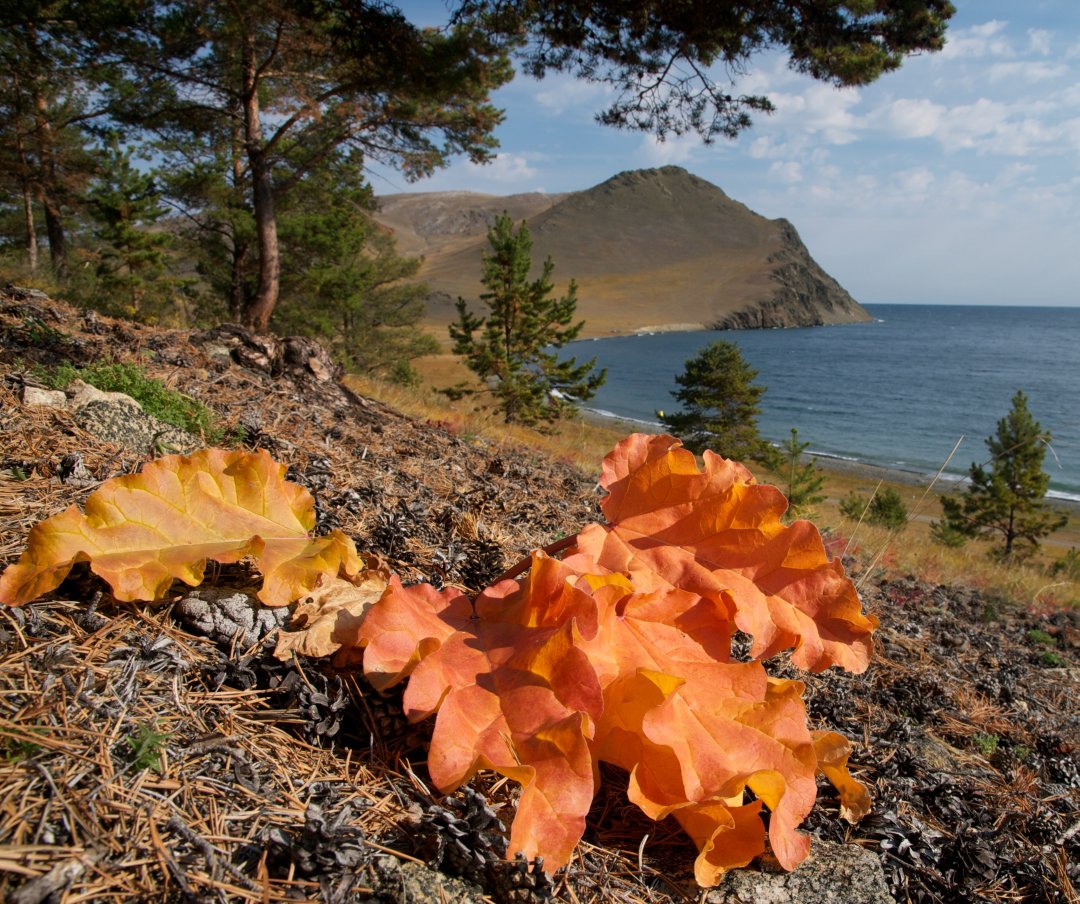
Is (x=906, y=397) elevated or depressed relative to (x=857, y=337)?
depressed

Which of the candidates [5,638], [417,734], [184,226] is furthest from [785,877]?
[184,226]

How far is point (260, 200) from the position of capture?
977 centimetres

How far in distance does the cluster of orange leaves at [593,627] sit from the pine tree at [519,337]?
1703cm

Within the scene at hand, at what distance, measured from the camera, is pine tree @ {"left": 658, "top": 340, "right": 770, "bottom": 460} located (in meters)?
18.9

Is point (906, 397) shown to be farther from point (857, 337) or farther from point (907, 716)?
point (857, 337)

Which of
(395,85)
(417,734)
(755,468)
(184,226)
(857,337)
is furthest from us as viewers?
(857,337)

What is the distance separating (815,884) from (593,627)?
0.61 m

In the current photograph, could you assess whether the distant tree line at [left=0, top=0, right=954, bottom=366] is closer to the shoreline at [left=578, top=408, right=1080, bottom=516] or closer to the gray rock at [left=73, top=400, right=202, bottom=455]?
the gray rock at [left=73, top=400, right=202, bottom=455]

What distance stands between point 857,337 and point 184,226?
115231 mm

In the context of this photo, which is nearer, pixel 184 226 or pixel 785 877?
pixel 785 877

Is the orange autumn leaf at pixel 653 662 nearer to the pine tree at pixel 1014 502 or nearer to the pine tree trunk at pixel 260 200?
the pine tree trunk at pixel 260 200

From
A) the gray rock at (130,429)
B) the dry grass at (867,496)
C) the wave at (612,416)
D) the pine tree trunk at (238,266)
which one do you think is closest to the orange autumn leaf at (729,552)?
the dry grass at (867,496)

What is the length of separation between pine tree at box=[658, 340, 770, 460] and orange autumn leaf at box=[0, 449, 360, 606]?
17.7 meters

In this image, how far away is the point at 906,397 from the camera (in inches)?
2078
